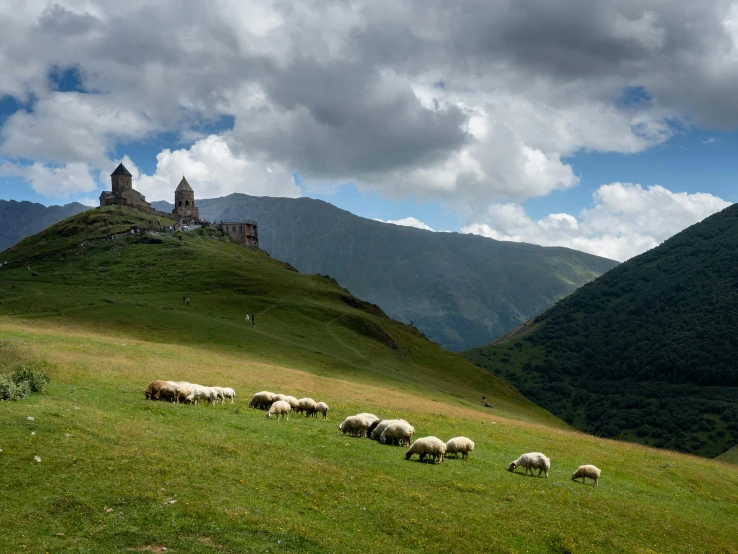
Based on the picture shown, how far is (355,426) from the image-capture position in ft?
113

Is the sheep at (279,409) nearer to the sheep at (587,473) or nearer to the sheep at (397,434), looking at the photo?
the sheep at (397,434)

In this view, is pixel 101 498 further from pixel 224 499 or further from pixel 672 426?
pixel 672 426

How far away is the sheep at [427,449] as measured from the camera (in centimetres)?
3039

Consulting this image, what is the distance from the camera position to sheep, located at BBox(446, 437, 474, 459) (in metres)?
32.7

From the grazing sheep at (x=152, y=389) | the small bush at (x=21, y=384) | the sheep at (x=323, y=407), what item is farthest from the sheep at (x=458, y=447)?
the small bush at (x=21, y=384)

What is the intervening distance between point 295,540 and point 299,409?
20.6m

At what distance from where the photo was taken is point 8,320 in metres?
70.9

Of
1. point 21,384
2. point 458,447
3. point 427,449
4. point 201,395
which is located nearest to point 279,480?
point 427,449

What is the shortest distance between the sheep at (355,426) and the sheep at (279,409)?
408 cm

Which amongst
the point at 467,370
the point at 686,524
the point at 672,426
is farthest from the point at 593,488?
the point at 672,426

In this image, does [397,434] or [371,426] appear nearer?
[397,434]

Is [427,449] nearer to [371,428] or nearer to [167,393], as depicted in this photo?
[371,428]

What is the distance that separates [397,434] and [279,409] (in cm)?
793

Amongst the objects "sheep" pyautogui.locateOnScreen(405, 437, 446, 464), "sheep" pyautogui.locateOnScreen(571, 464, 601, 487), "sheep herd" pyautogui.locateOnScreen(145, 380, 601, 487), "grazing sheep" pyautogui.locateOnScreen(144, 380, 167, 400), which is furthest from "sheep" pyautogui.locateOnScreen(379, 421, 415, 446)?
"grazing sheep" pyautogui.locateOnScreen(144, 380, 167, 400)
